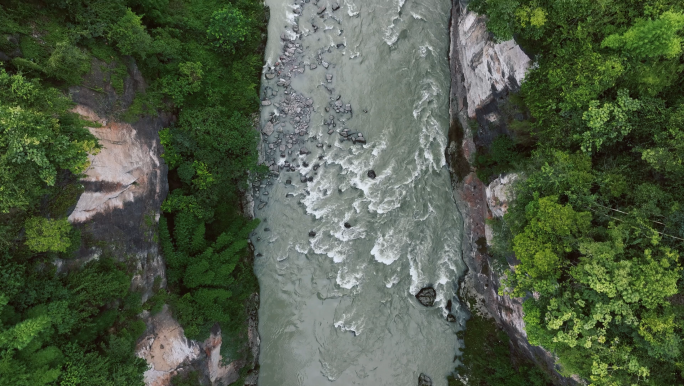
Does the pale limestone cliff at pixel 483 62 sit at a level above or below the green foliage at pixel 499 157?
above

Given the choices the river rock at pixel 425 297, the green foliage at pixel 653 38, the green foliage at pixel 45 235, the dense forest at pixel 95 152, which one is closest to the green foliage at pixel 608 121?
the green foliage at pixel 653 38

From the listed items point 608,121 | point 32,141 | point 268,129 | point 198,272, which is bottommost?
point 198,272

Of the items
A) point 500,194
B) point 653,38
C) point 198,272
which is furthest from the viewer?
point 198,272

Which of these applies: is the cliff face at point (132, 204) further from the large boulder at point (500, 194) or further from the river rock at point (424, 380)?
the large boulder at point (500, 194)

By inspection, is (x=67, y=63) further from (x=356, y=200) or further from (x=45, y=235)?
(x=356, y=200)

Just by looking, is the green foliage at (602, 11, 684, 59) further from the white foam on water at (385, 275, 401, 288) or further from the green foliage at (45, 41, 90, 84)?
the green foliage at (45, 41, 90, 84)

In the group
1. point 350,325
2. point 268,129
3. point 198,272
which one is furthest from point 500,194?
point 198,272

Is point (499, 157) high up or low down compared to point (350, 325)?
up
